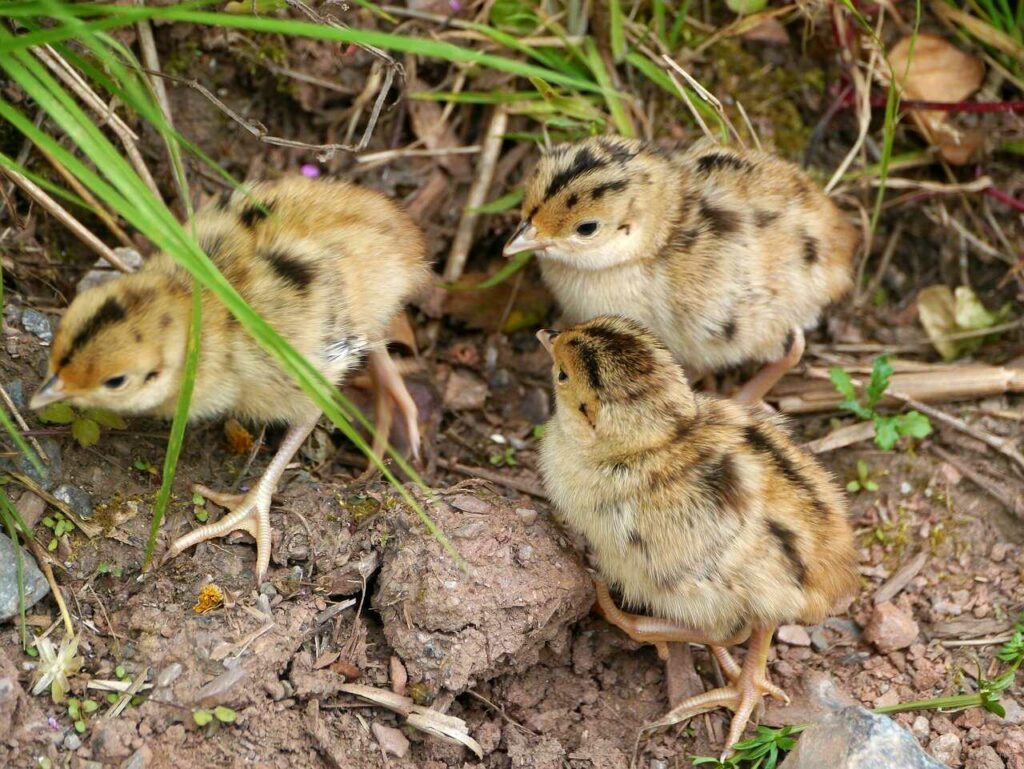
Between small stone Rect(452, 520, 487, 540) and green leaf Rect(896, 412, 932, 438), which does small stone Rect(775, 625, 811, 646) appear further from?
small stone Rect(452, 520, 487, 540)

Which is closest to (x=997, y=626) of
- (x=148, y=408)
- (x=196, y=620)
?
(x=196, y=620)

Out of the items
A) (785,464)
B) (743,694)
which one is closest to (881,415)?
(785,464)

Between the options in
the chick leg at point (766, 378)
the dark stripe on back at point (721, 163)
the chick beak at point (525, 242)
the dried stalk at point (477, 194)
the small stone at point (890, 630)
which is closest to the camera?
the small stone at point (890, 630)

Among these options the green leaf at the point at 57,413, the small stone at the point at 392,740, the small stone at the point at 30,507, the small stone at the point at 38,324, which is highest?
the small stone at the point at 38,324

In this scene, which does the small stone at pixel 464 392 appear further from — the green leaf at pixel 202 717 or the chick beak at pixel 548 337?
the green leaf at pixel 202 717

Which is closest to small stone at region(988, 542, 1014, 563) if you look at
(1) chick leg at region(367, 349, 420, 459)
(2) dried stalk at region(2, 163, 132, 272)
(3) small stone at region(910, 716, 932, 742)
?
(3) small stone at region(910, 716, 932, 742)

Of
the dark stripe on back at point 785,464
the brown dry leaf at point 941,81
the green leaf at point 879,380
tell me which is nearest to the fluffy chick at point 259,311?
the dark stripe on back at point 785,464
